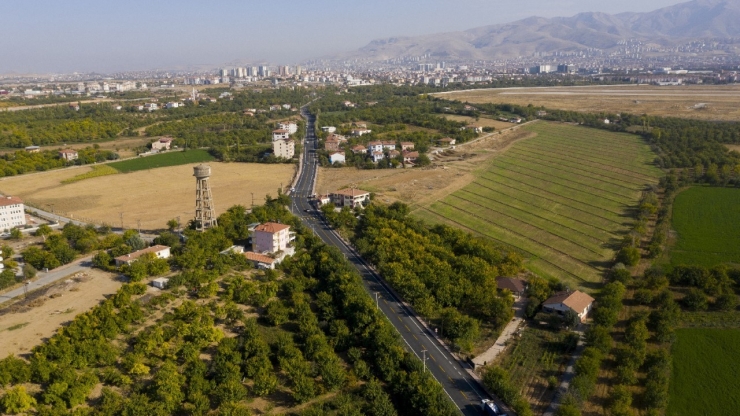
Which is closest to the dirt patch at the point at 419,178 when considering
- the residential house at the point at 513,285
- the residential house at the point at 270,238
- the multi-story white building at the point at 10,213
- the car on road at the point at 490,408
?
the residential house at the point at 270,238

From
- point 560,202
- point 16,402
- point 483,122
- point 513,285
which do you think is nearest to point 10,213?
point 16,402

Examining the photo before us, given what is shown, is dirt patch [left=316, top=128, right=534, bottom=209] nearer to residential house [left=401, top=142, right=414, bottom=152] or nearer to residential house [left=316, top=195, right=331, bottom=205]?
residential house [left=401, top=142, right=414, bottom=152]

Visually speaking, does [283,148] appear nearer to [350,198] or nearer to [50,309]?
[350,198]

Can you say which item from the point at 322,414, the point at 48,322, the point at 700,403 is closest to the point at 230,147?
the point at 48,322

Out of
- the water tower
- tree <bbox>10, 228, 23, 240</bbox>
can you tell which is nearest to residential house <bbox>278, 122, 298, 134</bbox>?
the water tower

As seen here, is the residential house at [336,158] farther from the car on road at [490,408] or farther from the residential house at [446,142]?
the car on road at [490,408]

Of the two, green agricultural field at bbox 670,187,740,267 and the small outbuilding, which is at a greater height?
green agricultural field at bbox 670,187,740,267

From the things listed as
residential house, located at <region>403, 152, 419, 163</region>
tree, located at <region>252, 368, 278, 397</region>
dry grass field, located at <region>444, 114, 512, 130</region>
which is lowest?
tree, located at <region>252, 368, 278, 397</region>

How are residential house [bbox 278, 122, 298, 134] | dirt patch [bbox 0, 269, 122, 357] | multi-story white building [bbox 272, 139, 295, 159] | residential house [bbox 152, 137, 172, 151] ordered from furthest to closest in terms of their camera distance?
residential house [bbox 278, 122, 298, 134] → residential house [bbox 152, 137, 172, 151] → multi-story white building [bbox 272, 139, 295, 159] → dirt patch [bbox 0, 269, 122, 357]
